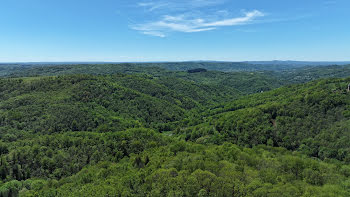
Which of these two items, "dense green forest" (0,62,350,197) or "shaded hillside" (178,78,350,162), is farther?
"shaded hillside" (178,78,350,162)

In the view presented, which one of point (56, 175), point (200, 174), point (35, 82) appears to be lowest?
point (56, 175)

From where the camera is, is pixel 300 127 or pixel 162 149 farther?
pixel 300 127

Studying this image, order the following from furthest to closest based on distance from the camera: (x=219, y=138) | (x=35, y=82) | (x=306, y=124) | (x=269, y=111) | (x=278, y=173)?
(x=35, y=82)
(x=269, y=111)
(x=219, y=138)
(x=306, y=124)
(x=278, y=173)

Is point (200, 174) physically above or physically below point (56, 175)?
above

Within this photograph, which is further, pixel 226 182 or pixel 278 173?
pixel 278 173

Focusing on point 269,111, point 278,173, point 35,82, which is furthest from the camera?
point 35,82

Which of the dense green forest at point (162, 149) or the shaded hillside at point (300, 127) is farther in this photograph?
the shaded hillside at point (300, 127)

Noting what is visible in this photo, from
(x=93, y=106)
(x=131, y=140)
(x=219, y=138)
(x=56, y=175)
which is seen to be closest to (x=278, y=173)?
(x=219, y=138)

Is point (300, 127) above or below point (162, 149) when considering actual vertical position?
above

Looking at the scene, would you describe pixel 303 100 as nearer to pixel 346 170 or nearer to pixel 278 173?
pixel 346 170
